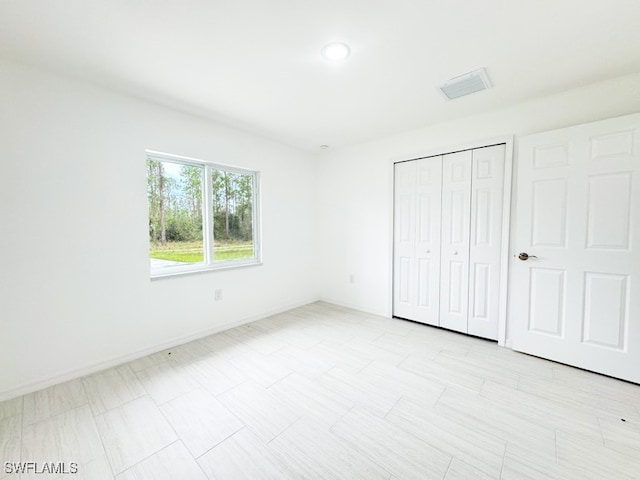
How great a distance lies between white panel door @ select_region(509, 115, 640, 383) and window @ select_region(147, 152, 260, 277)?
10.1 feet

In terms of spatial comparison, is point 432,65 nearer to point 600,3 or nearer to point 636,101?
point 600,3

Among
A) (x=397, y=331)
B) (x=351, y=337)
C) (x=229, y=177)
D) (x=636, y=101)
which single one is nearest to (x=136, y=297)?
(x=229, y=177)

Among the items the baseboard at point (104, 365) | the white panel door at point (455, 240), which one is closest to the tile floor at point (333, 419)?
the baseboard at point (104, 365)

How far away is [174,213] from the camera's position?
2793 millimetres

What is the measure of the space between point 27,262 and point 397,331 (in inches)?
135

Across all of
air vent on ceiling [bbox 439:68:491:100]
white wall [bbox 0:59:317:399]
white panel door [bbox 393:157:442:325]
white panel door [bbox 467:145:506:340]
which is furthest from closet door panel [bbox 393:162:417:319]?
white wall [bbox 0:59:317:399]

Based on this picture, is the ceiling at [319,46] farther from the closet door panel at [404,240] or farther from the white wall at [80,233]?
the closet door panel at [404,240]

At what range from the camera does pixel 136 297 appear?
96.0 inches

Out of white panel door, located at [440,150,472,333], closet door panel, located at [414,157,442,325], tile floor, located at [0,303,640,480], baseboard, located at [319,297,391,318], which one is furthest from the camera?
baseboard, located at [319,297,391,318]

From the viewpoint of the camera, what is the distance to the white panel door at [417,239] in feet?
10.3

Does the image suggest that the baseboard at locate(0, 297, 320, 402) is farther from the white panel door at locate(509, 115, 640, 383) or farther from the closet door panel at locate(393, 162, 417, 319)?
the white panel door at locate(509, 115, 640, 383)

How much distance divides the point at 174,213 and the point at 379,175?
257 centimetres

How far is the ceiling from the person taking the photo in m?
1.43

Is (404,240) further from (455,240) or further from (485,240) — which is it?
(485,240)
